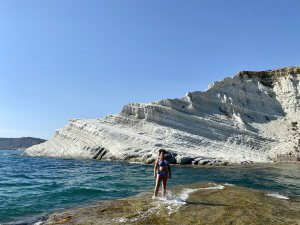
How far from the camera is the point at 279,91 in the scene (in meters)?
63.3

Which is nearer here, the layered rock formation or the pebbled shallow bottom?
the pebbled shallow bottom

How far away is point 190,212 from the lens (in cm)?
1096

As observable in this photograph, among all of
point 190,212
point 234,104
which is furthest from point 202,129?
point 190,212

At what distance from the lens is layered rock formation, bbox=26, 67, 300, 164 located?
40.5 metres

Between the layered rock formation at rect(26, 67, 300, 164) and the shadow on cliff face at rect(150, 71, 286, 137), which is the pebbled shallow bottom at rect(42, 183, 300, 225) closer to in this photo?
the layered rock formation at rect(26, 67, 300, 164)

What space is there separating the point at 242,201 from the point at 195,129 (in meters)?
33.5

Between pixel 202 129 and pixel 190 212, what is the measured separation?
119ft

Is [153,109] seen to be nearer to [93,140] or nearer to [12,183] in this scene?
[93,140]

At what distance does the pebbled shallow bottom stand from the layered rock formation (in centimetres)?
2243

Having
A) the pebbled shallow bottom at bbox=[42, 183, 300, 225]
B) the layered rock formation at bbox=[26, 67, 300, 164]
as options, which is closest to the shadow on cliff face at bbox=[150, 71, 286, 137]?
the layered rock formation at bbox=[26, 67, 300, 164]

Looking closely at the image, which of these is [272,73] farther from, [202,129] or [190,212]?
[190,212]

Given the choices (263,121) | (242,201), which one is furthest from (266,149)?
(242,201)

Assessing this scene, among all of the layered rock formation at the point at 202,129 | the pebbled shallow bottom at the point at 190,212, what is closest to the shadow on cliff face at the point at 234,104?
the layered rock formation at the point at 202,129

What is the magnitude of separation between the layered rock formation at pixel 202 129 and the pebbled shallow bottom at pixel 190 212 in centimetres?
2243
